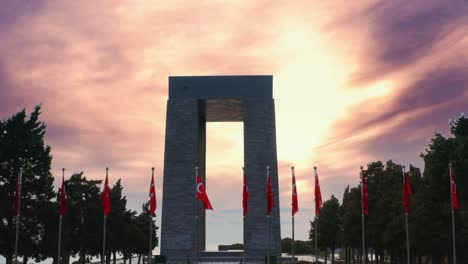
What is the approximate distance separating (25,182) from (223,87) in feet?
97.9

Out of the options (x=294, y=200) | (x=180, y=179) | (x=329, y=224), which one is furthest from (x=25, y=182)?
(x=329, y=224)

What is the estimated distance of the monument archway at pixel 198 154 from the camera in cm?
7812

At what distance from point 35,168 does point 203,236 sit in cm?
3526

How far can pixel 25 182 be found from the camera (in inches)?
2457

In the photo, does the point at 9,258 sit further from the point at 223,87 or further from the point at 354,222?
the point at 354,222

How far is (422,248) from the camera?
211 ft

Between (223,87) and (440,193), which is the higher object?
(223,87)

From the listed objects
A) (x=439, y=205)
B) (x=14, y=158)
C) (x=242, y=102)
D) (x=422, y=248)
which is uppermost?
(x=242, y=102)

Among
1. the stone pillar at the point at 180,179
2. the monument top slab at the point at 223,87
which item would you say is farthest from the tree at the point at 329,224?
the stone pillar at the point at 180,179

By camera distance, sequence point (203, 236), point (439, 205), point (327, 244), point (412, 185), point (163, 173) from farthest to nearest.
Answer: point (327, 244) < point (203, 236) < point (163, 173) < point (412, 185) < point (439, 205)

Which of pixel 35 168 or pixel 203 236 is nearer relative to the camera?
pixel 35 168

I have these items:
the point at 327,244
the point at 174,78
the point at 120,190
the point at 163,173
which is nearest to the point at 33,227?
the point at 163,173

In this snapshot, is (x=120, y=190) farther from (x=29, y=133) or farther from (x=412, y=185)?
(x=412, y=185)

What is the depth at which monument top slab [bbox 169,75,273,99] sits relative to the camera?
83.1 m
